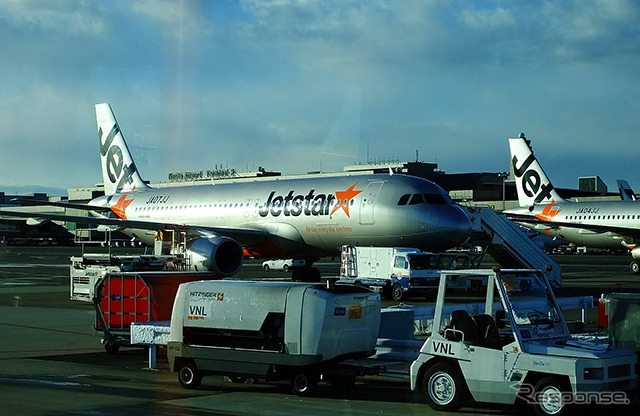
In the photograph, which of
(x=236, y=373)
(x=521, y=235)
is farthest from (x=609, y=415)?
(x=521, y=235)

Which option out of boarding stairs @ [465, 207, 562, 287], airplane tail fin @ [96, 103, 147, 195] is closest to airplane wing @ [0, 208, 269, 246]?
boarding stairs @ [465, 207, 562, 287]

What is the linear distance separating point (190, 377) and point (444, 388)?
4.21 meters

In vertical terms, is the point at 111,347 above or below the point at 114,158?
below

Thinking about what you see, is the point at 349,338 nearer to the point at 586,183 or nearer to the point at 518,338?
the point at 518,338

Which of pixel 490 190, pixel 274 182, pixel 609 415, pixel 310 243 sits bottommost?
pixel 609 415

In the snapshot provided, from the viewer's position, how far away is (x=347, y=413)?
39.0ft

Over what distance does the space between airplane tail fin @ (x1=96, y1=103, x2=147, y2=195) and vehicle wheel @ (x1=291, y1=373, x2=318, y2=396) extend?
120 ft

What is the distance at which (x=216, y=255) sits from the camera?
106 feet

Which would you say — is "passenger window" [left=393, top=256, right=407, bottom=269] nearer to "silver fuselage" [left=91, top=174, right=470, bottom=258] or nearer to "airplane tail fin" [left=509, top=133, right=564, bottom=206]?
"silver fuselage" [left=91, top=174, right=470, bottom=258]

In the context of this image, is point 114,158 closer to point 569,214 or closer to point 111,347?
point 569,214

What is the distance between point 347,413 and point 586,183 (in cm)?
13349

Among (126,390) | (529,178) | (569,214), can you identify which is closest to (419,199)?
(126,390)

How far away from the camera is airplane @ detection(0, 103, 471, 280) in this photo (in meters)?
33.1

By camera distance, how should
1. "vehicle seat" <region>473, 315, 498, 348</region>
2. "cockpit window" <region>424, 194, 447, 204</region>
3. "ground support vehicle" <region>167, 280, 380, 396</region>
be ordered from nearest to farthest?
1. "vehicle seat" <region>473, 315, 498, 348</region>
2. "ground support vehicle" <region>167, 280, 380, 396</region>
3. "cockpit window" <region>424, 194, 447, 204</region>
